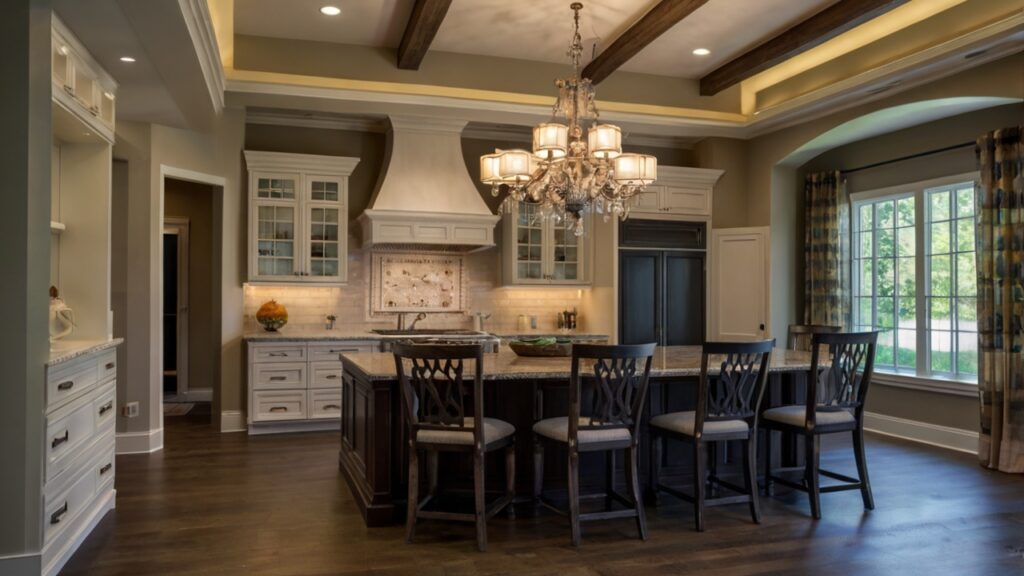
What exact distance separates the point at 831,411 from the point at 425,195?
13.3ft

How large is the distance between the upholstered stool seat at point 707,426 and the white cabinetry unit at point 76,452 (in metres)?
3.02

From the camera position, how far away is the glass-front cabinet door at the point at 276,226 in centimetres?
661

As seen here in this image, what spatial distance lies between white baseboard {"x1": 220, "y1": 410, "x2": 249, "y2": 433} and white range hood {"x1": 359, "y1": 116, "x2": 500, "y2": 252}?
1932 mm

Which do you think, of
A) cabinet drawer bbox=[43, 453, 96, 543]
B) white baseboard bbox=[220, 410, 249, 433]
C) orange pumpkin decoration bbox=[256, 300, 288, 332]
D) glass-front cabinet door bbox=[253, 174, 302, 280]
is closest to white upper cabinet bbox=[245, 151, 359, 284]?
glass-front cabinet door bbox=[253, 174, 302, 280]

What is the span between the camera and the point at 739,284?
24.9 feet

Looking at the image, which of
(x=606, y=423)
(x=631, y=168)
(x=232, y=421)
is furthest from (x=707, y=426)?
(x=232, y=421)

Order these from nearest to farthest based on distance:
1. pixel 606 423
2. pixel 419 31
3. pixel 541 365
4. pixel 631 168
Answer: pixel 606 423, pixel 541 365, pixel 631 168, pixel 419 31

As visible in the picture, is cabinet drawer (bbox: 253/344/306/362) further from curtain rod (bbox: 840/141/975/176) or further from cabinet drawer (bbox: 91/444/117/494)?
curtain rod (bbox: 840/141/975/176)

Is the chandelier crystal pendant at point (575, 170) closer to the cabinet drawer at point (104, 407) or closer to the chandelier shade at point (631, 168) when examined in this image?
the chandelier shade at point (631, 168)

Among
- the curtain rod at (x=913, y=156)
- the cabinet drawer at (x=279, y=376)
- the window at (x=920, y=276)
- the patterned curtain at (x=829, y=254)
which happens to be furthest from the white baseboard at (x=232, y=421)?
the curtain rod at (x=913, y=156)

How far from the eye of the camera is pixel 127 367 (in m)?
5.86

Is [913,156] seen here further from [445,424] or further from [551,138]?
[445,424]

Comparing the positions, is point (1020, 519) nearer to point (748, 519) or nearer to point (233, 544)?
point (748, 519)

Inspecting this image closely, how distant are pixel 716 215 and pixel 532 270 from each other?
207 centimetres
